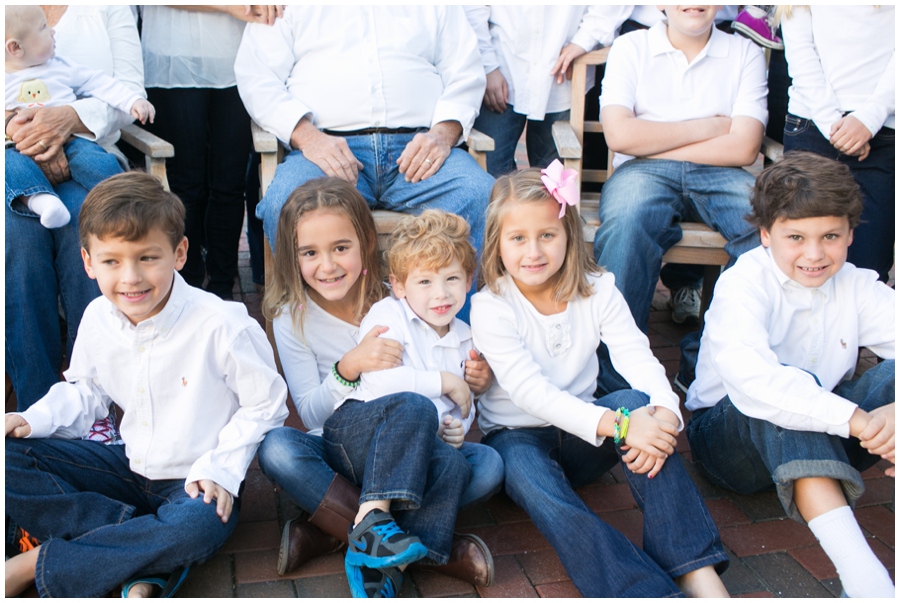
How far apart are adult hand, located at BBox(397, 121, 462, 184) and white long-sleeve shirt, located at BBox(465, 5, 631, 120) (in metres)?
0.61

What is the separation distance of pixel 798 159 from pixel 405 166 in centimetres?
142

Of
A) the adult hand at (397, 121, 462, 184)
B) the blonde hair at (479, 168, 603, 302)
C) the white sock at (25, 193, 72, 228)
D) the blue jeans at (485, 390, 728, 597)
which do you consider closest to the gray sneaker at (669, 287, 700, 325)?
the adult hand at (397, 121, 462, 184)

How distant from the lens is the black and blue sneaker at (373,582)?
2.15 metres

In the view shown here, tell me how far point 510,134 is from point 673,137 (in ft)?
2.85

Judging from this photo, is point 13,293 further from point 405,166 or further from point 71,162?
point 405,166

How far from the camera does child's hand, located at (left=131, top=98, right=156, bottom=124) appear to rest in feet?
10.5

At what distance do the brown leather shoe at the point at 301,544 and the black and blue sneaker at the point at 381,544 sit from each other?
0.56 feet

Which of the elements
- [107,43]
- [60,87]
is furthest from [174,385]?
[107,43]

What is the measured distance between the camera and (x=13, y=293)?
280 centimetres

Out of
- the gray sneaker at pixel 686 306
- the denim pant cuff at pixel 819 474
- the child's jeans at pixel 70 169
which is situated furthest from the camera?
the gray sneaker at pixel 686 306

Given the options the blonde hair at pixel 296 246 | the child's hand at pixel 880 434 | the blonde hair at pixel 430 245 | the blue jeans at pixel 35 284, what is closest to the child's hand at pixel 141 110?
the blue jeans at pixel 35 284

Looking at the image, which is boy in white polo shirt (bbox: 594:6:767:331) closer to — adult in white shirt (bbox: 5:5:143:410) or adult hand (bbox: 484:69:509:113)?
adult hand (bbox: 484:69:509:113)

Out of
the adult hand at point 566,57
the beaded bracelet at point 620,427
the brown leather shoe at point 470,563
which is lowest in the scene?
the brown leather shoe at point 470,563

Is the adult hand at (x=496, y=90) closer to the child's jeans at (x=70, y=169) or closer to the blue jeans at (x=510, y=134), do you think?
the blue jeans at (x=510, y=134)
